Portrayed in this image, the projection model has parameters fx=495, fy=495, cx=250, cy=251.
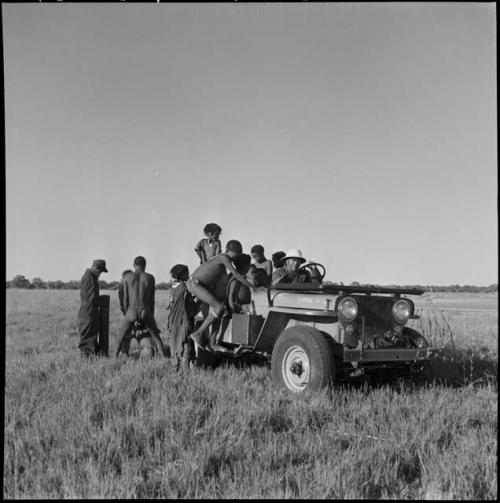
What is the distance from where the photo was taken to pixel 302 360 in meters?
5.18

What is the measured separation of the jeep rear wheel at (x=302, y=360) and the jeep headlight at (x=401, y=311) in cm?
98

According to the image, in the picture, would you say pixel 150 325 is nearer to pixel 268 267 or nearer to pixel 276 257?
pixel 268 267

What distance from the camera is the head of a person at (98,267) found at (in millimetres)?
8312

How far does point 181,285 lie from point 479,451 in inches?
174

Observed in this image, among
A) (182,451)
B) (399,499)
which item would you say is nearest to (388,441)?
(399,499)

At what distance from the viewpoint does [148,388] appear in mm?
5055

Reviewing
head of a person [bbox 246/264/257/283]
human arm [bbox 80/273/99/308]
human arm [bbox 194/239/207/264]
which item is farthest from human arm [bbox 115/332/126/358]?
head of a person [bbox 246/264/257/283]

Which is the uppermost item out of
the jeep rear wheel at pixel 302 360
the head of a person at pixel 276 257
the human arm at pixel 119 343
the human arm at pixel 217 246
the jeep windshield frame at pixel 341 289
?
the human arm at pixel 217 246

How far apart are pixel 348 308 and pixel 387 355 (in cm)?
61

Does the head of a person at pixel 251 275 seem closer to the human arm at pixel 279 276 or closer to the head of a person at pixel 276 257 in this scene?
the human arm at pixel 279 276

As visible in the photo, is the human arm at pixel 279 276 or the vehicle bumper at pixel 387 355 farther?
the human arm at pixel 279 276

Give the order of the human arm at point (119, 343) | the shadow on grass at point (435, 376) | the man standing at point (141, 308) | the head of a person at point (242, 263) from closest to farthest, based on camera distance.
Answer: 1. the shadow on grass at point (435, 376)
2. the head of a person at point (242, 263)
3. the human arm at point (119, 343)
4. the man standing at point (141, 308)

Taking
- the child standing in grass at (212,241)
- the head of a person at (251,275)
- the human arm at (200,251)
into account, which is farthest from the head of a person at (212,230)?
the head of a person at (251,275)

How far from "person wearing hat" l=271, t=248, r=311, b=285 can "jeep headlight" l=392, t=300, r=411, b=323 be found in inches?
59.4
